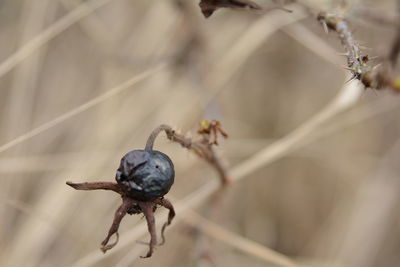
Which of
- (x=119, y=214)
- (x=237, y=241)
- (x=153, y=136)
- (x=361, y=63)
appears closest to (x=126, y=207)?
(x=119, y=214)

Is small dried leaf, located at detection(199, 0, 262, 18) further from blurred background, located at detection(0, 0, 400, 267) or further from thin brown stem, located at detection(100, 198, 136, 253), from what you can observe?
blurred background, located at detection(0, 0, 400, 267)

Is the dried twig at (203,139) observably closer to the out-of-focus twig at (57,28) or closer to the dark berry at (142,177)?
the dark berry at (142,177)

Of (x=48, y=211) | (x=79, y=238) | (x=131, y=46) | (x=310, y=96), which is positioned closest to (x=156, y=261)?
(x=79, y=238)

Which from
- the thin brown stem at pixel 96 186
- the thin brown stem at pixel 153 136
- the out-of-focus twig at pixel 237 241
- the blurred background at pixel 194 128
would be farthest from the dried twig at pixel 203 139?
the blurred background at pixel 194 128

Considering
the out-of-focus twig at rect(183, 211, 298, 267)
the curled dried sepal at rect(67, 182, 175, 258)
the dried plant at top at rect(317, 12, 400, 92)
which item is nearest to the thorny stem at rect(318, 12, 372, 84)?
the dried plant at top at rect(317, 12, 400, 92)

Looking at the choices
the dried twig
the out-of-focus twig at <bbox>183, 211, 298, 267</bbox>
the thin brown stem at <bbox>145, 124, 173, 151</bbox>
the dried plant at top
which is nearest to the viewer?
the dried plant at top
